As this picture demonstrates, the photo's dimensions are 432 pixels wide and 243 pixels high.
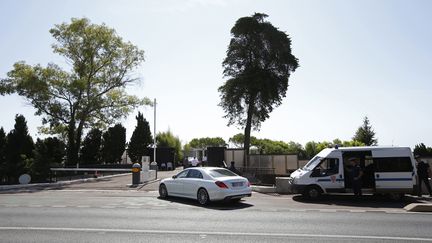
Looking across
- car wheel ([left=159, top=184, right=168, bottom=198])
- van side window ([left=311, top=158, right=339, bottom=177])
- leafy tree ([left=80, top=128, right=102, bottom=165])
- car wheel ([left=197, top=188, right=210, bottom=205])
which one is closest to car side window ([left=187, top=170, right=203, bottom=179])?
car wheel ([left=197, top=188, right=210, bottom=205])

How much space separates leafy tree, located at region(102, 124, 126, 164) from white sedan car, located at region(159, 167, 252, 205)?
33.8m

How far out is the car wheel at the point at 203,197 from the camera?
15.1 metres

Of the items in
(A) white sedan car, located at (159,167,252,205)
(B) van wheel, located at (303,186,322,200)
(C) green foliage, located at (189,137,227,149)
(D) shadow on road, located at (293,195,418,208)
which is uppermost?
(C) green foliage, located at (189,137,227,149)

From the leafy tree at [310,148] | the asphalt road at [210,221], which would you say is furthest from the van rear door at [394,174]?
the leafy tree at [310,148]

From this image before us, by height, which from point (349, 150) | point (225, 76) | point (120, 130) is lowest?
point (349, 150)

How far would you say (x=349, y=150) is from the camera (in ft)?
57.0

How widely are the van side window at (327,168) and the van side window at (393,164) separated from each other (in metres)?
1.64

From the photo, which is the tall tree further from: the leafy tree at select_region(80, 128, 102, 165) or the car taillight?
the car taillight

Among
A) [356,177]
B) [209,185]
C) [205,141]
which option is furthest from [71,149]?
[205,141]

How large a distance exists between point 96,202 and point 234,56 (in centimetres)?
3086

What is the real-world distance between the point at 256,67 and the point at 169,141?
2645 centimetres

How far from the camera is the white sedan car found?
14.8 meters

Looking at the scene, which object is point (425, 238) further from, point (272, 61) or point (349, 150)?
point (272, 61)

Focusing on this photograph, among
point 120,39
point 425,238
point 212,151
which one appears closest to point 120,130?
point 120,39
